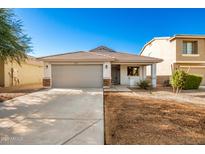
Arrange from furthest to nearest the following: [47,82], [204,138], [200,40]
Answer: [200,40] → [47,82] → [204,138]

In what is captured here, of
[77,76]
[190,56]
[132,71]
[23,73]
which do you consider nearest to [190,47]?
[190,56]

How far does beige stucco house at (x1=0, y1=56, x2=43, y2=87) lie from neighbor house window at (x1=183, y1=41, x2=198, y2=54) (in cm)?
1701

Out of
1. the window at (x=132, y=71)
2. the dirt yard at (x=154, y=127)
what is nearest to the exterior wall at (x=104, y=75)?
the window at (x=132, y=71)

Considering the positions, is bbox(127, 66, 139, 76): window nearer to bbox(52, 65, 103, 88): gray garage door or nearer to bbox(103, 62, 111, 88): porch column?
bbox(103, 62, 111, 88): porch column

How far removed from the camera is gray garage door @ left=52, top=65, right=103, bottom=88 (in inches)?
640

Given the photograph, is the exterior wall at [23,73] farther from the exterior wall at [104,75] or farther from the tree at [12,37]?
the tree at [12,37]

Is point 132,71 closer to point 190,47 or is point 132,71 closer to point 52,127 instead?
point 190,47

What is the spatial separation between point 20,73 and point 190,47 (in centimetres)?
1995

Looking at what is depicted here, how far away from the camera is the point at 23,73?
2145cm
